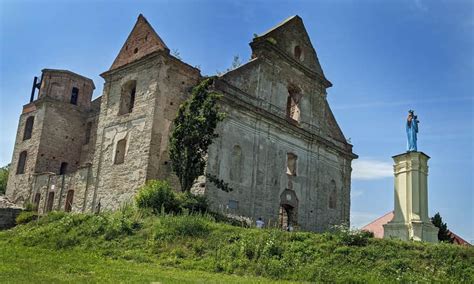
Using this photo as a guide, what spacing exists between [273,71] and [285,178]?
5552mm

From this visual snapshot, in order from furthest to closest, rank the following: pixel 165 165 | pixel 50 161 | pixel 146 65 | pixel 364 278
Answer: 1. pixel 50 161
2. pixel 146 65
3. pixel 165 165
4. pixel 364 278

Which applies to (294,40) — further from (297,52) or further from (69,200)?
(69,200)

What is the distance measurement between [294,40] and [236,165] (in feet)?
29.2

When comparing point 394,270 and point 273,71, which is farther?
point 273,71

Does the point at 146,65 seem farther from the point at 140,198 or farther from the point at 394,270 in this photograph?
the point at 394,270

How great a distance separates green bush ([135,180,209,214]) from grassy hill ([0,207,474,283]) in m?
1.73

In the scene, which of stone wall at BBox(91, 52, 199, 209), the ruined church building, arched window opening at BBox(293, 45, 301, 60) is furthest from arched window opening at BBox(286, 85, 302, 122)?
stone wall at BBox(91, 52, 199, 209)

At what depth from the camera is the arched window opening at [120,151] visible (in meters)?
21.6

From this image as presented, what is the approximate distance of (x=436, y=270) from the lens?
10.3 m

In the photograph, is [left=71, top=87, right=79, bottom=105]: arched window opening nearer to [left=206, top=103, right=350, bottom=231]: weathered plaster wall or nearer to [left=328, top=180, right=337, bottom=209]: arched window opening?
[left=206, top=103, right=350, bottom=231]: weathered plaster wall

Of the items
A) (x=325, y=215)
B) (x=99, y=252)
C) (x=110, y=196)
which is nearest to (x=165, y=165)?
(x=110, y=196)

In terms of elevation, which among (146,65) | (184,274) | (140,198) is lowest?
(184,274)

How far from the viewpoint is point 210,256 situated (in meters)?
11.9

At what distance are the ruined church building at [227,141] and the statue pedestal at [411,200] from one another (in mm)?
7004
